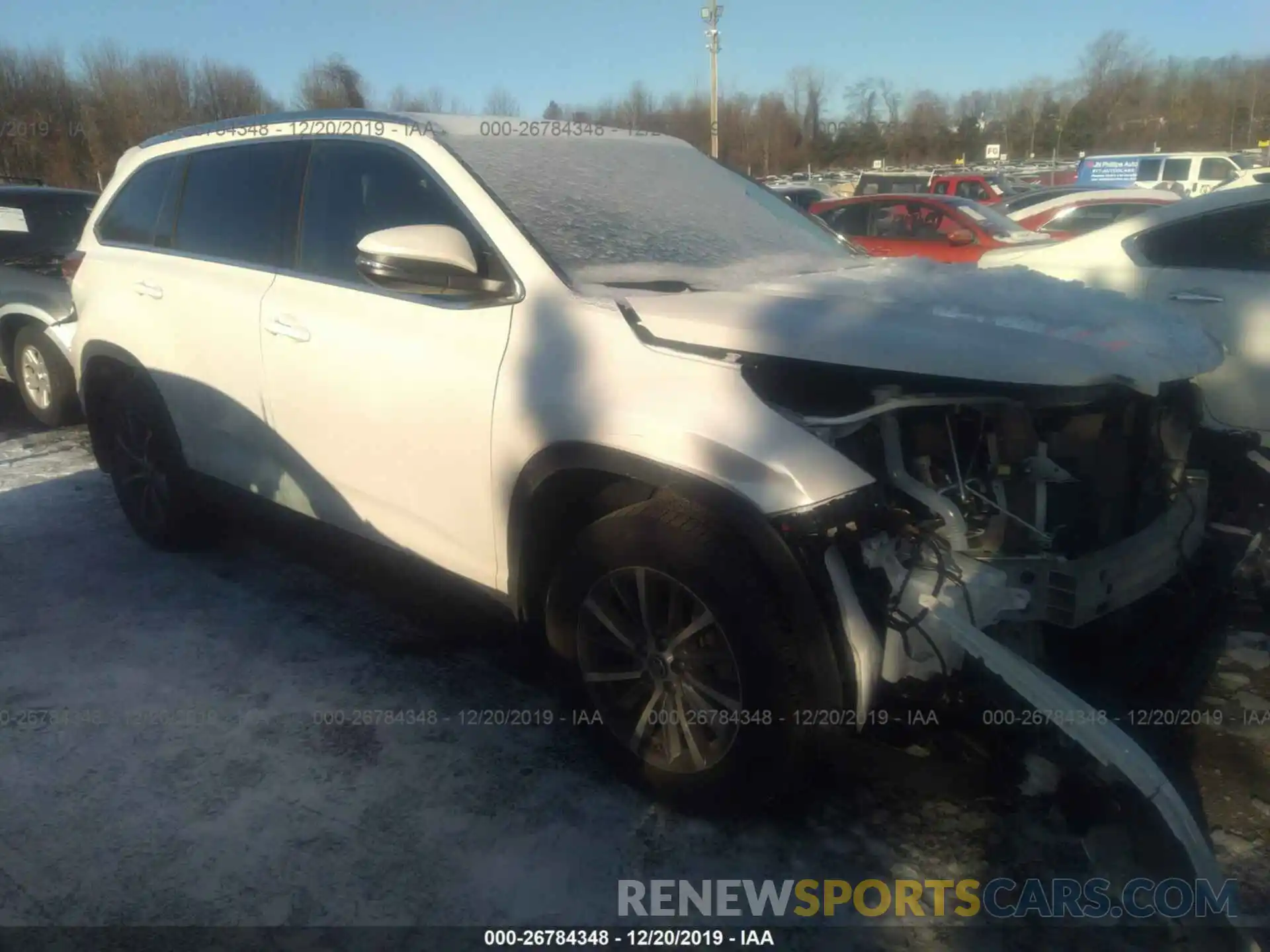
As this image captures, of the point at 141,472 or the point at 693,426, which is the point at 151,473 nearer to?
the point at 141,472

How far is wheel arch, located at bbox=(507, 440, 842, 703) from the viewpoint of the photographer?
223cm

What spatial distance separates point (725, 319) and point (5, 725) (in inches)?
108

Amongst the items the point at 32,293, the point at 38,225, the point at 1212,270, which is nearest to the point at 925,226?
the point at 1212,270

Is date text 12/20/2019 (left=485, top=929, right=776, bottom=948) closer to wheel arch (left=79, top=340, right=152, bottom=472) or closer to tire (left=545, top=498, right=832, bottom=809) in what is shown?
tire (left=545, top=498, right=832, bottom=809)

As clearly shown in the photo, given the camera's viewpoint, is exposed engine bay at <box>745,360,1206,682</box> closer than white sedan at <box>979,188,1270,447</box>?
Yes

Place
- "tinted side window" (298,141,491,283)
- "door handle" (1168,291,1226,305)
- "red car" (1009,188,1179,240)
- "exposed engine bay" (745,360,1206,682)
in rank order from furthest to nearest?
"red car" (1009,188,1179,240) → "door handle" (1168,291,1226,305) → "tinted side window" (298,141,491,283) → "exposed engine bay" (745,360,1206,682)

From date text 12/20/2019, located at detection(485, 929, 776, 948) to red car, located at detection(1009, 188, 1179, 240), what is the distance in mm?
11889

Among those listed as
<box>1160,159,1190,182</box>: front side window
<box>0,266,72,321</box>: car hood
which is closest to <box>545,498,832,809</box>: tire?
<box>0,266,72,321</box>: car hood

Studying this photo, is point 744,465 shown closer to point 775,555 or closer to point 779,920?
point 775,555

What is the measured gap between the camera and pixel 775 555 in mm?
2221

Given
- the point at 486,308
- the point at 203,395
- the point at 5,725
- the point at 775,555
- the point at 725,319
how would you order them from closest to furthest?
the point at 775,555
the point at 725,319
the point at 486,308
the point at 5,725
the point at 203,395

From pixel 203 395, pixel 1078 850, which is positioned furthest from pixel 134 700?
pixel 1078 850

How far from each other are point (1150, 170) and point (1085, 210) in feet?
44.8

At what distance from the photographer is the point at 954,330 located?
7.67ft
